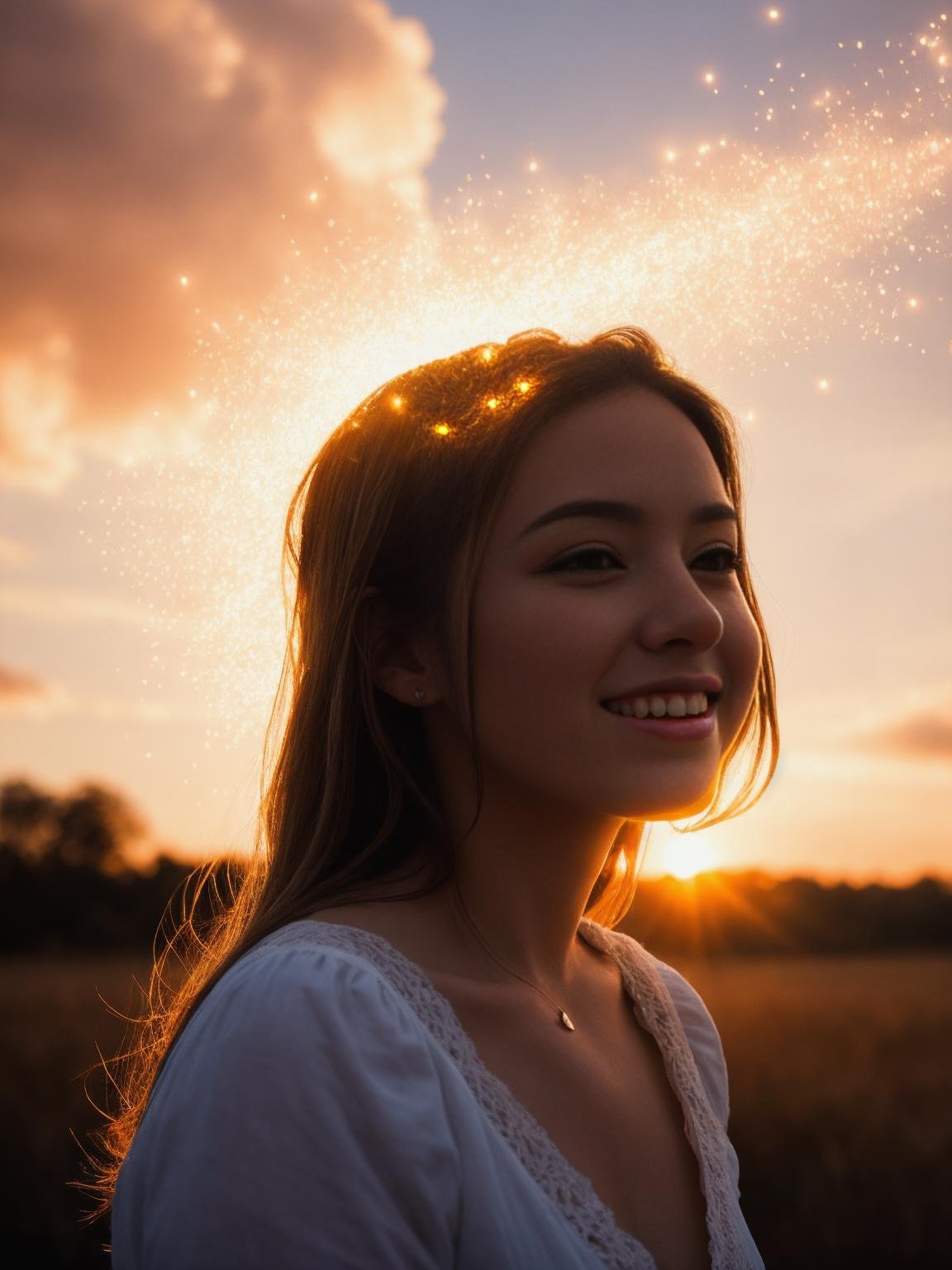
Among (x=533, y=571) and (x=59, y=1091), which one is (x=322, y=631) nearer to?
(x=533, y=571)

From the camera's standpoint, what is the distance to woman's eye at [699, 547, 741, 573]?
232cm

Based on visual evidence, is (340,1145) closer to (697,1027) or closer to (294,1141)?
(294,1141)

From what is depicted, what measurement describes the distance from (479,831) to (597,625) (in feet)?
1.75

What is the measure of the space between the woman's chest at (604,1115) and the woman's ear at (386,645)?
2.09 feet

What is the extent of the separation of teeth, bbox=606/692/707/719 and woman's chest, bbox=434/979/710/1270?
1.97 ft

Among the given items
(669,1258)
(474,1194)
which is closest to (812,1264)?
(669,1258)

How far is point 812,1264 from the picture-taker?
30.1 ft

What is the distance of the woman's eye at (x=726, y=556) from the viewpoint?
2316mm

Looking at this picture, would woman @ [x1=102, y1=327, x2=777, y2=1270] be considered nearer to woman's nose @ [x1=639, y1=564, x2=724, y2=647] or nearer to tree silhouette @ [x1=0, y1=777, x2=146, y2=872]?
Answer: woman's nose @ [x1=639, y1=564, x2=724, y2=647]

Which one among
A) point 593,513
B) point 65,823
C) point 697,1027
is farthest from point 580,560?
point 65,823

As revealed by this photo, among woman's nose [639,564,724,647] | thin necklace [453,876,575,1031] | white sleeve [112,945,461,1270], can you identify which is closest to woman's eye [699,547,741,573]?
woman's nose [639,564,724,647]

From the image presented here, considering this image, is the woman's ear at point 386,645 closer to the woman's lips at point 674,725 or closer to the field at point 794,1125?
the woman's lips at point 674,725

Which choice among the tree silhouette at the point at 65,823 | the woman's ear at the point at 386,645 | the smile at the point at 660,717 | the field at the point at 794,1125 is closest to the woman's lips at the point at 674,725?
the smile at the point at 660,717

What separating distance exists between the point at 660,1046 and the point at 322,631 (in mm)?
1248
